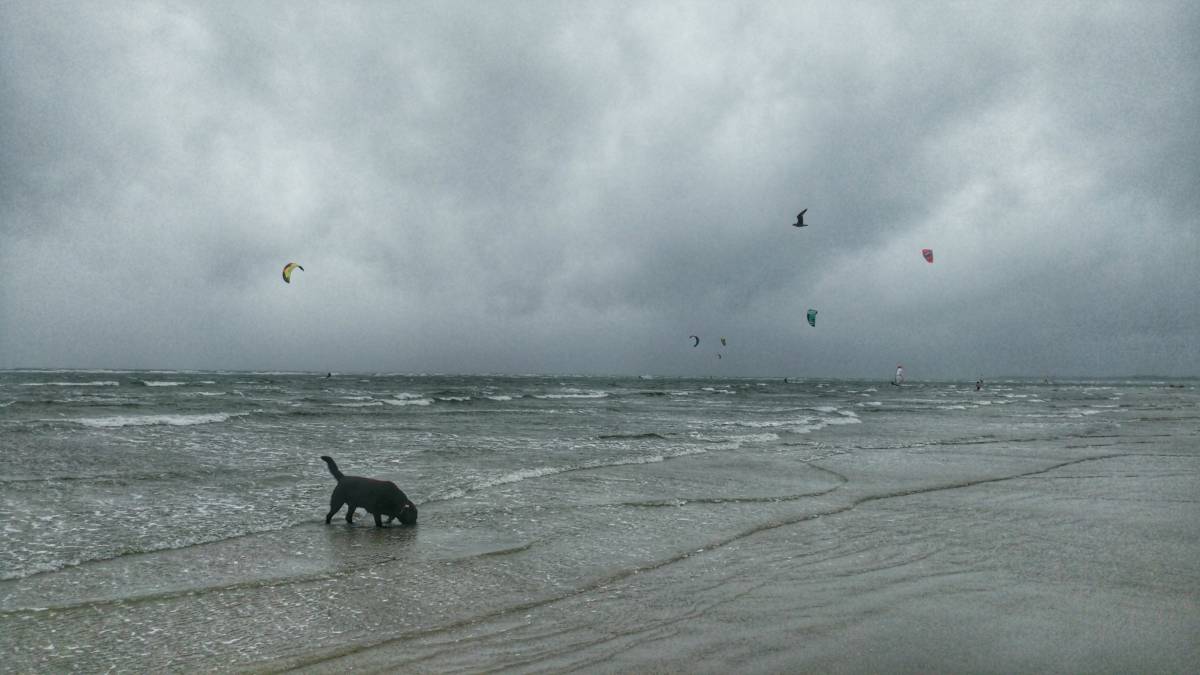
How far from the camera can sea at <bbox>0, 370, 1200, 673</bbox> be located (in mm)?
4348

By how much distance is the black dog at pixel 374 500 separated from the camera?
8.20 meters

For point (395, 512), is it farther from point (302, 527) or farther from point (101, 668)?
point (101, 668)

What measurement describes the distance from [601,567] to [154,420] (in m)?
24.9

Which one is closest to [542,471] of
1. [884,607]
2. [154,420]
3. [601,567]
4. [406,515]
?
[406,515]

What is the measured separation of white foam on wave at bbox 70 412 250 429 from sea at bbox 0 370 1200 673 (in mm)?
9354

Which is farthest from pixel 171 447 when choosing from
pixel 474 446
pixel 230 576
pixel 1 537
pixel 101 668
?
pixel 101 668

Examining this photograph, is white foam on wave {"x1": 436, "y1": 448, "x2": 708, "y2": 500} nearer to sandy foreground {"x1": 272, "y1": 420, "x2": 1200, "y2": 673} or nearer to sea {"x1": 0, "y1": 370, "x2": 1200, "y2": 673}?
sea {"x1": 0, "y1": 370, "x2": 1200, "y2": 673}

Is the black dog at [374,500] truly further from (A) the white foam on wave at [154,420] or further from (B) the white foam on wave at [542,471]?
(A) the white foam on wave at [154,420]

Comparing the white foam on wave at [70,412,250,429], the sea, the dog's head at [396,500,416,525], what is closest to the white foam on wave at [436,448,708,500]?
the sea

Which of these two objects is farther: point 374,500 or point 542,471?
point 542,471

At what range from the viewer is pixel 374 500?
821 cm

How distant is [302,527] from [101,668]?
411cm

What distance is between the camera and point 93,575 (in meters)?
6.14

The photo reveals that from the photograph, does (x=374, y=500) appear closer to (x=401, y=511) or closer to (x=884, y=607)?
(x=401, y=511)
